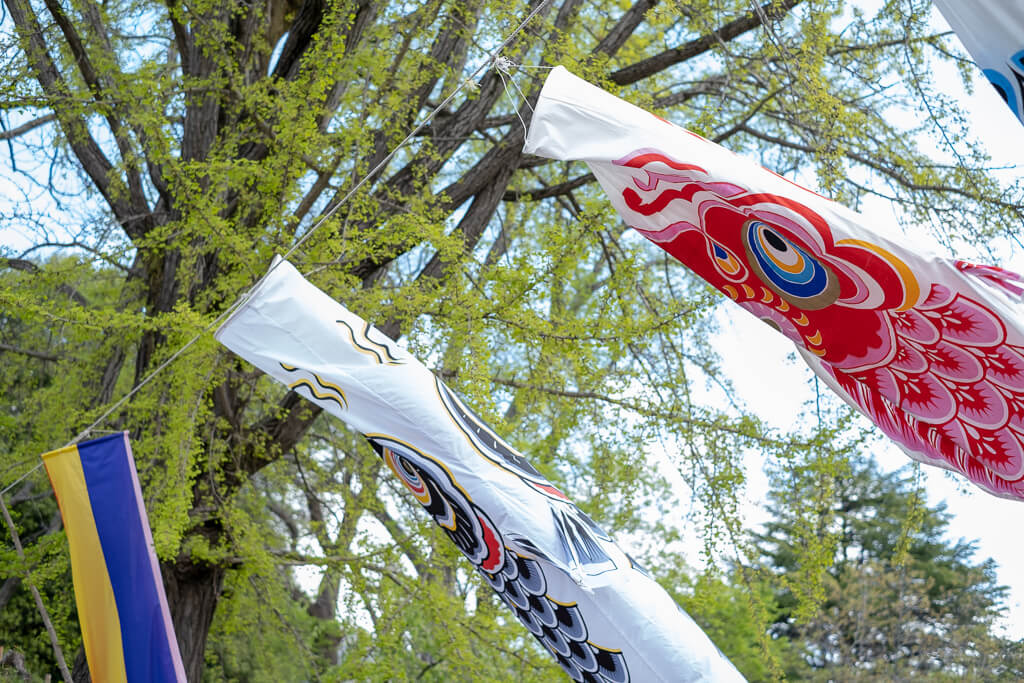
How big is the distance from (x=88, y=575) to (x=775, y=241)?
2825 millimetres

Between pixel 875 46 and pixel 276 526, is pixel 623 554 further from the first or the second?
pixel 276 526

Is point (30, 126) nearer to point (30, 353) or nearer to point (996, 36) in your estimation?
point (30, 353)

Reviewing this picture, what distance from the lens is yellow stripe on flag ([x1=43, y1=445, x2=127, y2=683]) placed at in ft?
12.3

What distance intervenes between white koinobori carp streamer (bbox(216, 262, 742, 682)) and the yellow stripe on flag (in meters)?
0.85

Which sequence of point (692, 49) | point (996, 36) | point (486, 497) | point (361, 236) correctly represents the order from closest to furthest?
point (996, 36) → point (486, 497) → point (361, 236) → point (692, 49)

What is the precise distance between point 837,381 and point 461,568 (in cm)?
364

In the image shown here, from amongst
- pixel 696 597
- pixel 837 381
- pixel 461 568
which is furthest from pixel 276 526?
pixel 837 381

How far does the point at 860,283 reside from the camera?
2766 millimetres

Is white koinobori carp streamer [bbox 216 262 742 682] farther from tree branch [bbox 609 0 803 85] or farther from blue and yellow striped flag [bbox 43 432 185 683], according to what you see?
tree branch [bbox 609 0 803 85]

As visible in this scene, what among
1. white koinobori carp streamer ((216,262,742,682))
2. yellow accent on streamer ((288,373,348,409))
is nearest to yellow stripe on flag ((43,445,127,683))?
white koinobori carp streamer ((216,262,742,682))

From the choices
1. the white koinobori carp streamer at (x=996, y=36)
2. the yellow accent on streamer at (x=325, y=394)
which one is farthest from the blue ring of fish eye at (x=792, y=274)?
the yellow accent on streamer at (x=325, y=394)

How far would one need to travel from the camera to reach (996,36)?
2.12m

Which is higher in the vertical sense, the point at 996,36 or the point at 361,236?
A: the point at 361,236

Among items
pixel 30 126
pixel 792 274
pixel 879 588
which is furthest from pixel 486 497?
pixel 879 588
